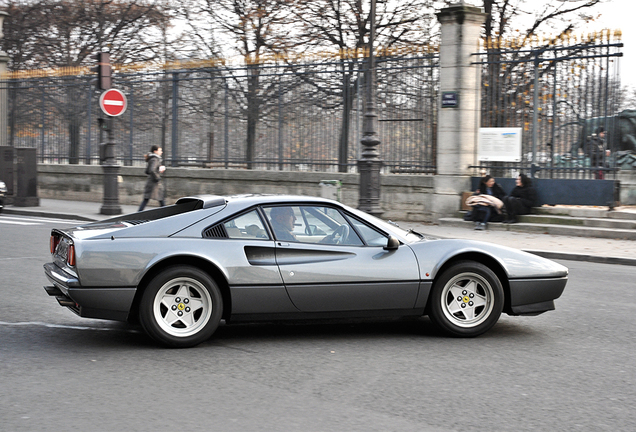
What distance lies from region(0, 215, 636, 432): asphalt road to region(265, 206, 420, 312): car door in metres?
0.34

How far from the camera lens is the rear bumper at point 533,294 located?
6.02 m

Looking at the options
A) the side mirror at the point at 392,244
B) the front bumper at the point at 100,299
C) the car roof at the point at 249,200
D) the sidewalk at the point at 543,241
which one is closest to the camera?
the front bumper at the point at 100,299

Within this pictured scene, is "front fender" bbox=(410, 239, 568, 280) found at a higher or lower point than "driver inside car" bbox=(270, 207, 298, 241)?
lower

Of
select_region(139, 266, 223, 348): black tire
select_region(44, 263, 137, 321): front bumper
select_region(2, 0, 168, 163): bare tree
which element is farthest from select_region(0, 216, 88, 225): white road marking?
select_region(2, 0, 168, 163): bare tree

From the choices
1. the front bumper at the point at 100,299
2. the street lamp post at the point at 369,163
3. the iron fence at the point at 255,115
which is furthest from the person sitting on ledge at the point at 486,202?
the front bumper at the point at 100,299

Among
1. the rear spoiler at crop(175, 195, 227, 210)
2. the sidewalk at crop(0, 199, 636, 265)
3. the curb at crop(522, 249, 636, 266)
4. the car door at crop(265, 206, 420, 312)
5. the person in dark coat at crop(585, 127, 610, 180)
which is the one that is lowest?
the curb at crop(522, 249, 636, 266)

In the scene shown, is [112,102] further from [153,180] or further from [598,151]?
[598,151]

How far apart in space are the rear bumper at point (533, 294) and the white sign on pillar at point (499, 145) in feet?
33.8

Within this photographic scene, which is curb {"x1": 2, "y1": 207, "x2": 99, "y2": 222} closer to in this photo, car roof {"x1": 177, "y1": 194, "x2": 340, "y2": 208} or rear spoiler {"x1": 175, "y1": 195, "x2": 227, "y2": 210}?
rear spoiler {"x1": 175, "y1": 195, "x2": 227, "y2": 210}

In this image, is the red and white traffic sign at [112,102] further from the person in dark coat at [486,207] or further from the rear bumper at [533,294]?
the rear bumper at [533,294]

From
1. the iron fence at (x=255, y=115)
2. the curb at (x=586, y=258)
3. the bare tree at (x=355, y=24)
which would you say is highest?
the bare tree at (x=355, y=24)

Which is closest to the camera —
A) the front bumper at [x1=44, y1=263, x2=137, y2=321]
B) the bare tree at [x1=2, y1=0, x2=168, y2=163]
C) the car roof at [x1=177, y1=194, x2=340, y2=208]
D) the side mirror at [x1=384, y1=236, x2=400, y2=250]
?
the front bumper at [x1=44, y1=263, x2=137, y2=321]

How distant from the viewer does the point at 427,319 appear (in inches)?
265

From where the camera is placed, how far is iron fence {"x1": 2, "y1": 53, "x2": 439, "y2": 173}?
690 inches
